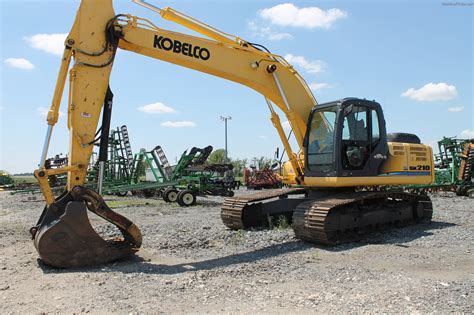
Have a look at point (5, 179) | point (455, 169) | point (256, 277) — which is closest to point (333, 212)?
point (256, 277)

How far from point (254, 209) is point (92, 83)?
444 centimetres

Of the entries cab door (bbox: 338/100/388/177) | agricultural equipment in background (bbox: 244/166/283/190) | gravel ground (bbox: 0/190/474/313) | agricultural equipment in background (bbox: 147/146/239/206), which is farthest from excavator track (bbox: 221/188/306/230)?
agricultural equipment in background (bbox: 244/166/283/190)

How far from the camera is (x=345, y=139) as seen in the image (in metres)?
8.18

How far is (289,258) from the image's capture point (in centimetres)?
653

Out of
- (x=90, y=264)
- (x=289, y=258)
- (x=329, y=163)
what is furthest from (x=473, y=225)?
(x=90, y=264)

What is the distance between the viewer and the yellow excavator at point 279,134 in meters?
6.18

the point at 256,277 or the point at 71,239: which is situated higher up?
the point at 71,239

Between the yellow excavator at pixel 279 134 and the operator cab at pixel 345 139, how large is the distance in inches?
0.8

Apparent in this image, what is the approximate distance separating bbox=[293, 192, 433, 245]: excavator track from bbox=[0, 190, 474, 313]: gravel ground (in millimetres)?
260

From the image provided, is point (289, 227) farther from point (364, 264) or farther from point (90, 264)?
point (90, 264)

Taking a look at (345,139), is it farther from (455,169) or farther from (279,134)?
(455,169)

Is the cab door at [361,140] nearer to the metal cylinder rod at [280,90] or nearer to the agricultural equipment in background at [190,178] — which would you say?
the metal cylinder rod at [280,90]

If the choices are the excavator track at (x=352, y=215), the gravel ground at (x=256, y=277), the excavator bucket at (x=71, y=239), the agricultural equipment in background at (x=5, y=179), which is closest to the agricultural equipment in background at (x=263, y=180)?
the excavator track at (x=352, y=215)

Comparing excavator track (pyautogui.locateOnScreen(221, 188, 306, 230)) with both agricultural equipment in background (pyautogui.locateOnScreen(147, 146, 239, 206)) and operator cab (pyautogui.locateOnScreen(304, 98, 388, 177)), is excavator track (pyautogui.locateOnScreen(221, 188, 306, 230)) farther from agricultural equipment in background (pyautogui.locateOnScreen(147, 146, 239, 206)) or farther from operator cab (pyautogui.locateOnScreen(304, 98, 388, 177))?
agricultural equipment in background (pyautogui.locateOnScreen(147, 146, 239, 206))
